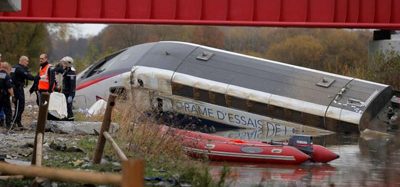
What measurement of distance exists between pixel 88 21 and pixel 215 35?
5372 cm

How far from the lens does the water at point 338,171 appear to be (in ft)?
40.1

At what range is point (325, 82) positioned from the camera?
86.5 feet

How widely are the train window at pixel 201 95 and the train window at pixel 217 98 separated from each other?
14cm

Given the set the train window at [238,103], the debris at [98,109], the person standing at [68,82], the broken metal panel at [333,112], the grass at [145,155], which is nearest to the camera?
the grass at [145,155]

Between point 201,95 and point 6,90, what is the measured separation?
34.6 feet

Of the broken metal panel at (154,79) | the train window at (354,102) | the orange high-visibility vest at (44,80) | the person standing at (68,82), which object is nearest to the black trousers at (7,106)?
the orange high-visibility vest at (44,80)

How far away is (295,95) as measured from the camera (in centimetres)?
2614

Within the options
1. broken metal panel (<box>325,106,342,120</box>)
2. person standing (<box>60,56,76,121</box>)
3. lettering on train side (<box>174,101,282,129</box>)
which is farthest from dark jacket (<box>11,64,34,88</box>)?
broken metal panel (<box>325,106,342,120</box>)

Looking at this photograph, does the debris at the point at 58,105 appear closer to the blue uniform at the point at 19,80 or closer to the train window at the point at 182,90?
the blue uniform at the point at 19,80

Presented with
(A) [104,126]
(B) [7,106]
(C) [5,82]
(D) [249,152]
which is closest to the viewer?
(A) [104,126]

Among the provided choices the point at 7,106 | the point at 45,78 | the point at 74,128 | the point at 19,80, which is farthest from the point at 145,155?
the point at 45,78

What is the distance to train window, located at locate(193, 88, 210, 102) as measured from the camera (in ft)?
86.4

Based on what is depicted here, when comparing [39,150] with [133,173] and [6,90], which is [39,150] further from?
[6,90]

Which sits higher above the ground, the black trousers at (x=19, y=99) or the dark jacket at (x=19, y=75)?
the dark jacket at (x=19, y=75)
